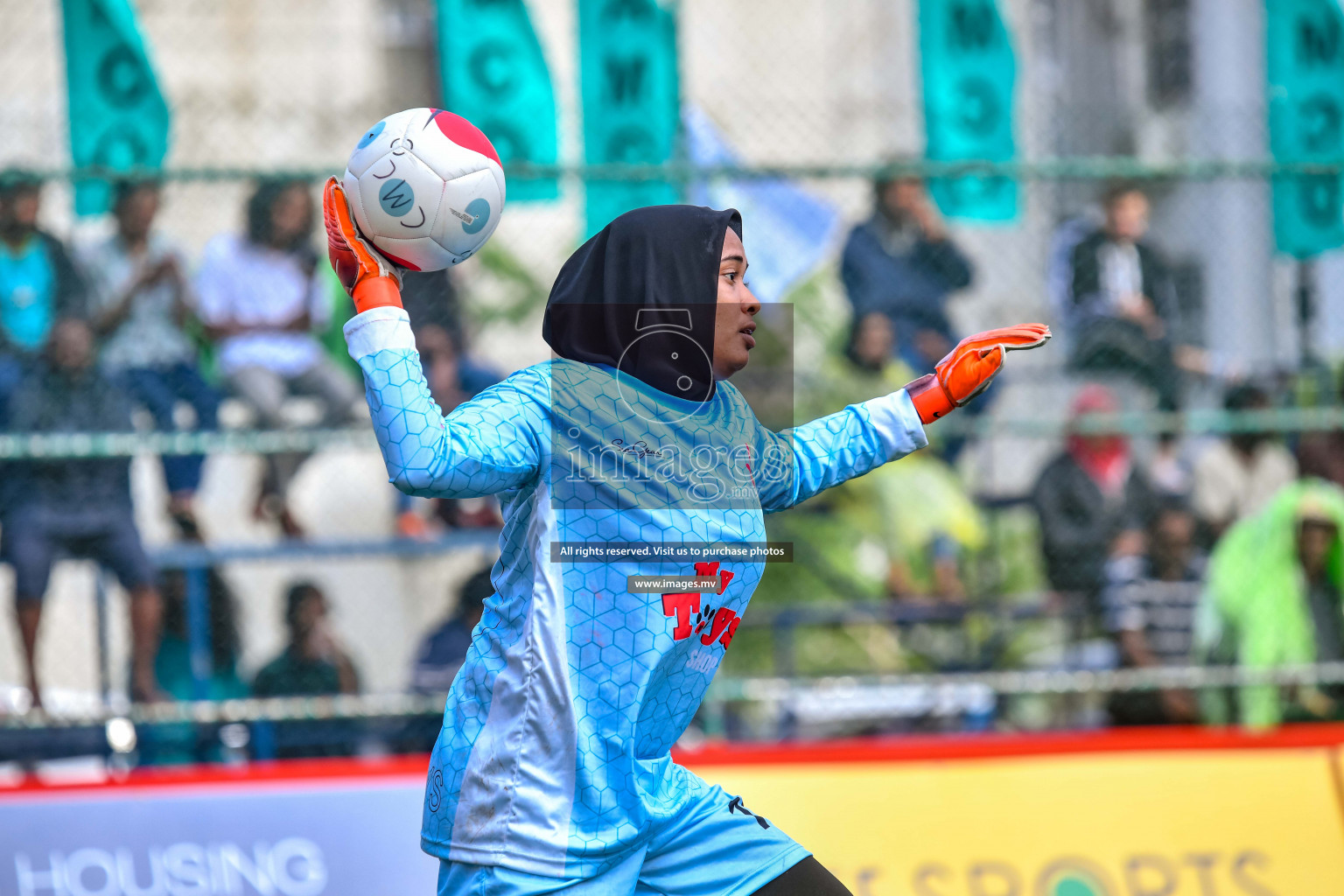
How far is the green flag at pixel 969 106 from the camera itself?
5.98 m

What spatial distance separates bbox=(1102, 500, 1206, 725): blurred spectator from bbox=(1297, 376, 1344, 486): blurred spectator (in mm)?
523

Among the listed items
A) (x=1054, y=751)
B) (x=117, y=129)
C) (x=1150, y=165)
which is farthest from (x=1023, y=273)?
(x=117, y=129)

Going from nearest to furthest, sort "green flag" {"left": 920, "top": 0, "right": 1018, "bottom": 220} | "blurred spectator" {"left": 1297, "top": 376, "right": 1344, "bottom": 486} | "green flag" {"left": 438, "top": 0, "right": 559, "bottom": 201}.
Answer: "green flag" {"left": 438, "top": 0, "right": 559, "bottom": 201}
"green flag" {"left": 920, "top": 0, "right": 1018, "bottom": 220}
"blurred spectator" {"left": 1297, "top": 376, "right": 1344, "bottom": 486}

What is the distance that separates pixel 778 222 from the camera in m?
5.90

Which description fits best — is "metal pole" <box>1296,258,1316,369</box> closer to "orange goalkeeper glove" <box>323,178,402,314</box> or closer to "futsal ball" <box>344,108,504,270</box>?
"futsal ball" <box>344,108,504,270</box>

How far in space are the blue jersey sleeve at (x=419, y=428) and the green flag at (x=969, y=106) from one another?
4.02 m

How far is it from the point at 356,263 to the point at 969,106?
4253 millimetres

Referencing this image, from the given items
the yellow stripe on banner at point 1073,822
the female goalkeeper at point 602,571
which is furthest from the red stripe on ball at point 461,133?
the yellow stripe on banner at point 1073,822

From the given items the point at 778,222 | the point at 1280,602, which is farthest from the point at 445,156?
the point at 1280,602

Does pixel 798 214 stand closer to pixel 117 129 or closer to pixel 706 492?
pixel 117 129

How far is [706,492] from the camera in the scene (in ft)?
8.43

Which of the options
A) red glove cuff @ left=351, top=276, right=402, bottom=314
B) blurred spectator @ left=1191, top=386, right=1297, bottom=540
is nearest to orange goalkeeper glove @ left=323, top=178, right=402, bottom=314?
red glove cuff @ left=351, top=276, right=402, bottom=314

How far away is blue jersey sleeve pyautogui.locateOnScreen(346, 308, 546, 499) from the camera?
7.13ft

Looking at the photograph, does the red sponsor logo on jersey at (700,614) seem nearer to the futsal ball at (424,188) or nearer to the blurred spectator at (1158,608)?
the futsal ball at (424,188)
